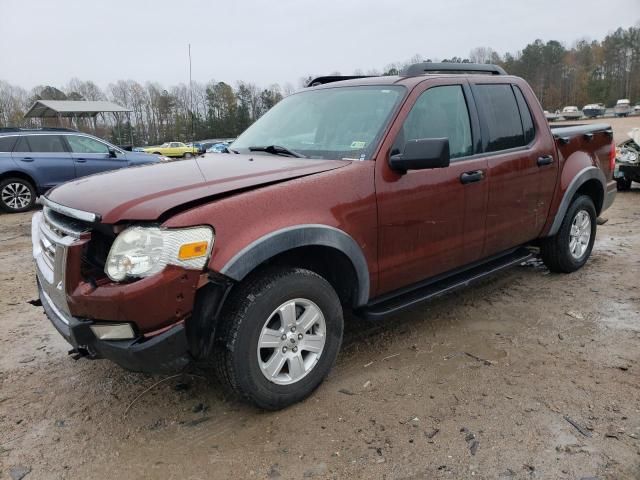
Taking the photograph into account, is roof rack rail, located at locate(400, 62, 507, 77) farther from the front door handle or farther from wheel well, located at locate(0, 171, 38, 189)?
wheel well, located at locate(0, 171, 38, 189)

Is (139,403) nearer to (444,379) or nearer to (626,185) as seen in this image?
(444,379)

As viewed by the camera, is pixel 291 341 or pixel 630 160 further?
pixel 630 160

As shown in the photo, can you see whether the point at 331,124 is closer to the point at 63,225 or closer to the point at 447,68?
the point at 447,68

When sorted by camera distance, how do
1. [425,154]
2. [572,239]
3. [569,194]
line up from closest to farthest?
[425,154] < [569,194] < [572,239]

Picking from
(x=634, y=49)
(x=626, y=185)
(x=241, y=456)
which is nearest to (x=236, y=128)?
(x=626, y=185)

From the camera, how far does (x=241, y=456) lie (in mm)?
2500

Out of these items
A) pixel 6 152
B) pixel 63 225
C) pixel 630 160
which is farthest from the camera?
pixel 6 152

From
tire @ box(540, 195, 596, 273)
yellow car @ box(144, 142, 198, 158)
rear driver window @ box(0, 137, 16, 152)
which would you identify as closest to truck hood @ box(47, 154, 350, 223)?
tire @ box(540, 195, 596, 273)

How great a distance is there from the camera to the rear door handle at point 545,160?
13.9 feet

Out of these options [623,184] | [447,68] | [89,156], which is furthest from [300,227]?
[623,184]

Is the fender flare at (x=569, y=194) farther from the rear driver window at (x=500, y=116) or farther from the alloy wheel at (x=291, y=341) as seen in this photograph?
the alloy wheel at (x=291, y=341)

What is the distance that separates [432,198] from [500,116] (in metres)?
1.20

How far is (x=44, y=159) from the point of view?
1052 centimetres

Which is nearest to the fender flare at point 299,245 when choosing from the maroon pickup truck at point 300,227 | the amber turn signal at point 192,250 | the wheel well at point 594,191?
the maroon pickup truck at point 300,227
